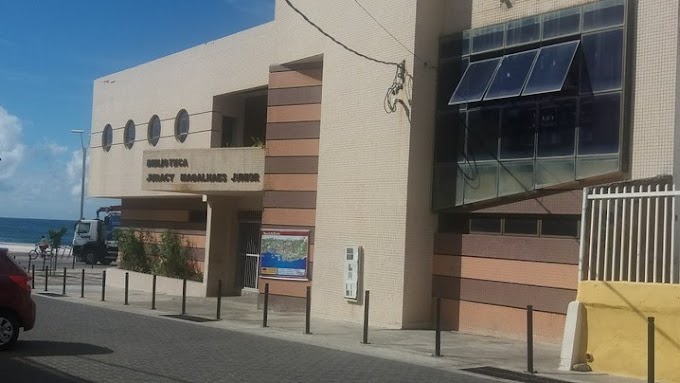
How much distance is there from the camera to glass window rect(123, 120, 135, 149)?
3023 cm

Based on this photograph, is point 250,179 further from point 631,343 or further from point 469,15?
point 631,343

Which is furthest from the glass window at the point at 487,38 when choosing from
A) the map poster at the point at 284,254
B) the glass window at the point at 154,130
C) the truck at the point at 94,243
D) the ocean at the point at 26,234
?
the ocean at the point at 26,234

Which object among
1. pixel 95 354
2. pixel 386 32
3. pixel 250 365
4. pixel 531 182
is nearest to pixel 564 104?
pixel 531 182

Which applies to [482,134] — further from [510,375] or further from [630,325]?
[510,375]

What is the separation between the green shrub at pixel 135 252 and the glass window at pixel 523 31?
17.2 metres

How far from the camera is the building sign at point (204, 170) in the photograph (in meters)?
21.5

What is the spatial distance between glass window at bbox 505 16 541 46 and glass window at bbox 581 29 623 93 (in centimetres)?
111

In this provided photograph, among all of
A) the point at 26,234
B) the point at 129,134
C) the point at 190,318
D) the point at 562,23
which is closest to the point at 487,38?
the point at 562,23

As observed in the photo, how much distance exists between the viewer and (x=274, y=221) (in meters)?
20.5

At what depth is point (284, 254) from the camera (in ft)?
66.1

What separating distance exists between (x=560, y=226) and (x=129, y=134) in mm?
20084

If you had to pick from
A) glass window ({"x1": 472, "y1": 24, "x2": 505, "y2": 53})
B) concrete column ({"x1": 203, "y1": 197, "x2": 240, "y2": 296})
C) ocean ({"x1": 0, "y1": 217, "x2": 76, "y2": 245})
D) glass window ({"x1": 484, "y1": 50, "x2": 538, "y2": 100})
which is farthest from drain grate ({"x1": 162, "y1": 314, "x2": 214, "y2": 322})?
ocean ({"x1": 0, "y1": 217, "x2": 76, "y2": 245})

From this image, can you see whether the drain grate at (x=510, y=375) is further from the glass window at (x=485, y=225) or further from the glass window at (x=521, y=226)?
the glass window at (x=485, y=225)

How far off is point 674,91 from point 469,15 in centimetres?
509
